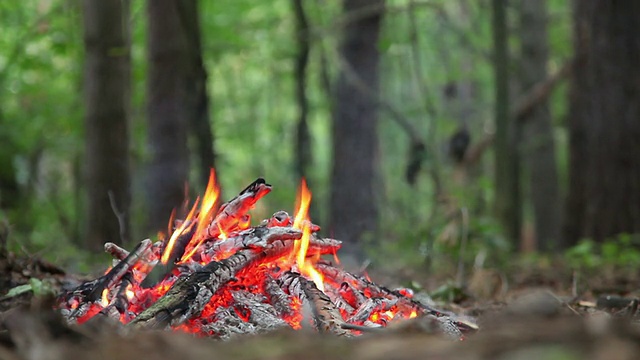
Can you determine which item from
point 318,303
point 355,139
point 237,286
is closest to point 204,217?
point 237,286

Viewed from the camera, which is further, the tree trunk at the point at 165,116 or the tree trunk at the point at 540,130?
the tree trunk at the point at 540,130

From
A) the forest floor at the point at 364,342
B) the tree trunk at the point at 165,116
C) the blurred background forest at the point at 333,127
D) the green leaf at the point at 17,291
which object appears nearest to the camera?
the forest floor at the point at 364,342

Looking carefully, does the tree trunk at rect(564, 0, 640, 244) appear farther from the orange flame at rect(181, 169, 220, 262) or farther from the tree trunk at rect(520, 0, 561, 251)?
the orange flame at rect(181, 169, 220, 262)

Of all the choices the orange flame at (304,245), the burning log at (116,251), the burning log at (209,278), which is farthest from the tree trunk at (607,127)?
the burning log at (116,251)

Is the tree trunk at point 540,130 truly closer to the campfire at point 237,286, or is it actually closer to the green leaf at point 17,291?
the campfire at point 237,286

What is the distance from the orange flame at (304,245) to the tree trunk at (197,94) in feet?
12.6

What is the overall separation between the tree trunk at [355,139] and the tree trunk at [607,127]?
8.70 ft

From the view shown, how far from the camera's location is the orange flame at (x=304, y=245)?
441 cm

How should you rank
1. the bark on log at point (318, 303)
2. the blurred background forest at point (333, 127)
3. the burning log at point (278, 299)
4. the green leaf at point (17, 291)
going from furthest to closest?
the blurred background forest at point (333, 127), the green leaf at point (17, 291), the burning log at point (278, 299), the bark on log at point (318, 303)

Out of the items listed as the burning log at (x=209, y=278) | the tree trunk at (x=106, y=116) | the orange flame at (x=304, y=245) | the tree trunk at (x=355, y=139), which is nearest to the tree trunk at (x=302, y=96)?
the tree trunk at (x=355, y=139)

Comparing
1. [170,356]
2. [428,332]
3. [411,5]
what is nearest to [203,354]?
[170,356]

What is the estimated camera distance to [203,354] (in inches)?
83.9

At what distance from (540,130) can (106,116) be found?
994 cm

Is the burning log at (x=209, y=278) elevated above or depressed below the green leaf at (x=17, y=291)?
above
